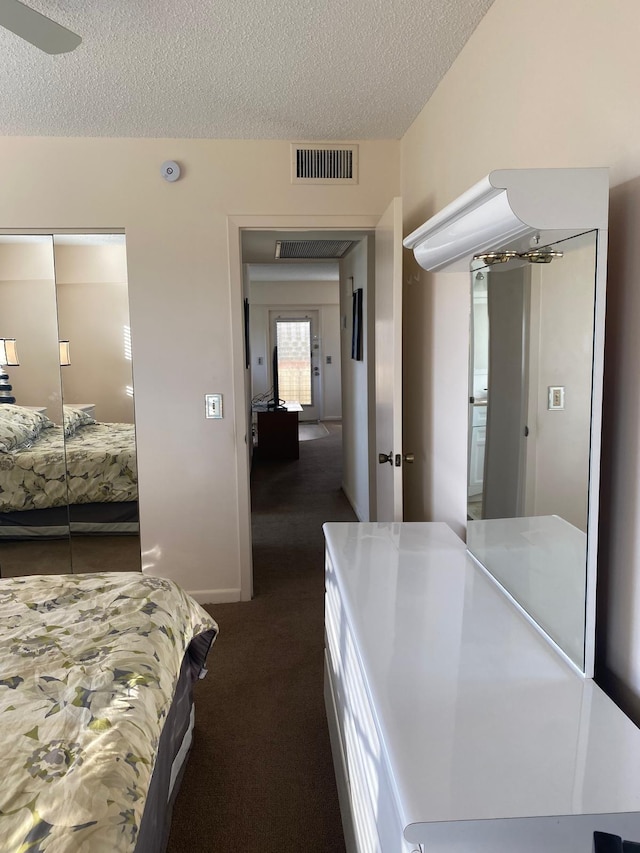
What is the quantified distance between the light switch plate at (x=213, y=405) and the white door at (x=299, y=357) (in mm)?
7322

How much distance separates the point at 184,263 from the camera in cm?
325

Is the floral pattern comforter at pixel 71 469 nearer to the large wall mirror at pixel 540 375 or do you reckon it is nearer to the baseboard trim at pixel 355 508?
the baseboard trim at pixel 355 508

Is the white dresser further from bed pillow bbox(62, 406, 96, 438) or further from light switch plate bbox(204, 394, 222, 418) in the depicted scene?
bed pillow bbox(62, 406, 96, 438)

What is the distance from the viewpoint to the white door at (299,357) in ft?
34.9

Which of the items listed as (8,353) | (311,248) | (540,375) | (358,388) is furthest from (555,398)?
(311,248)

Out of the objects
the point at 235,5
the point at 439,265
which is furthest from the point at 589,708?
the point at 235,5

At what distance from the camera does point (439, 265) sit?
73.0 inches

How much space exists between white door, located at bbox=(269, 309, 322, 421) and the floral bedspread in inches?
348

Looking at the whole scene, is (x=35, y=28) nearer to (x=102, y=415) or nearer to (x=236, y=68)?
(x=236, y=68)

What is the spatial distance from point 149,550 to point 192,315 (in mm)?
1308

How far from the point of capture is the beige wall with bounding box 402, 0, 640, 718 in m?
1.23

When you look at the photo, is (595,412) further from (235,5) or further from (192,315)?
(192,315)

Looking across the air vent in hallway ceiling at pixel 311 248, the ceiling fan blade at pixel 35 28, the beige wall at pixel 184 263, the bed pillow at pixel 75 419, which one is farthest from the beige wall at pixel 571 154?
the air vent in hallway ceiling at pixel 311 248

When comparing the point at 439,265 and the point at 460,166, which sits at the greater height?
the point at 460,166
